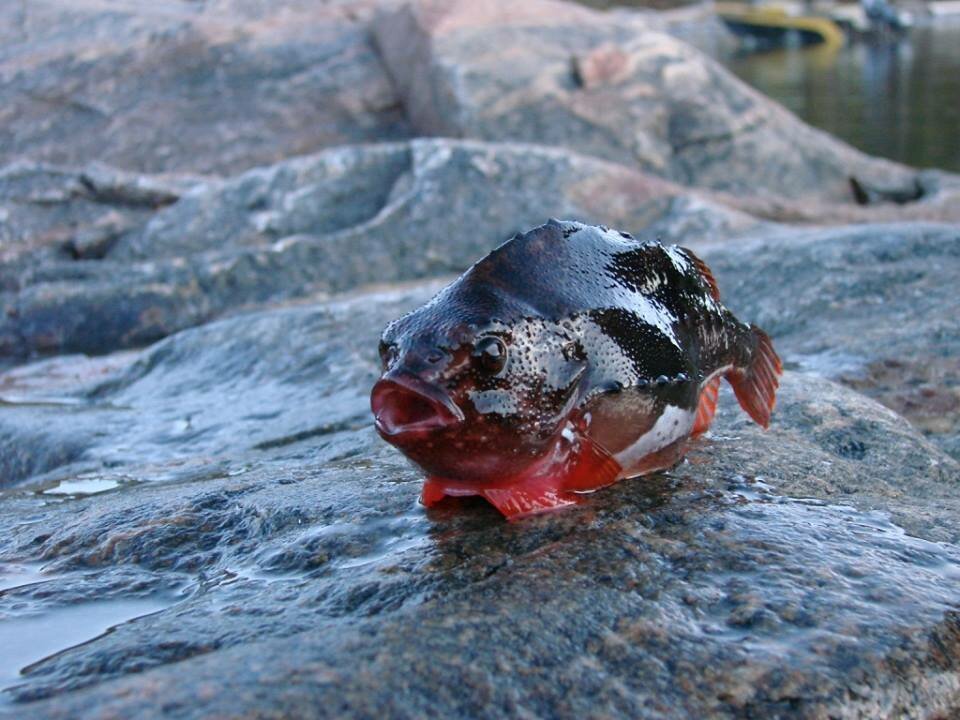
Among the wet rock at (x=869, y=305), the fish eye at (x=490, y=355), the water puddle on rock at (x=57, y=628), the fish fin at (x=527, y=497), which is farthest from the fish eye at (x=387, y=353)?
the wet rock at (x=869, y=305)

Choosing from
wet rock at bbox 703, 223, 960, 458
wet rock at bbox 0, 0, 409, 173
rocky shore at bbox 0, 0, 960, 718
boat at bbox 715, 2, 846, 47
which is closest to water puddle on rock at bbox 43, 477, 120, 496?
rocky shore at bbox 0, 0, 960, 718

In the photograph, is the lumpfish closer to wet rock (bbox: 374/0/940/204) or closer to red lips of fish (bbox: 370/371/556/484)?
red lips of fish (bbox: 370/371/556/484)

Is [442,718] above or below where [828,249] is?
above

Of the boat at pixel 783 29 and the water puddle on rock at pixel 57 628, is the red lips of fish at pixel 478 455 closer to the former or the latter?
the water puddle on rock at pixel 57 628

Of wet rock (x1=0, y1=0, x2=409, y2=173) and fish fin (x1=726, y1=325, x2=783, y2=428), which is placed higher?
fish fin (x1=726, y1=325, x2=783, y2=428)

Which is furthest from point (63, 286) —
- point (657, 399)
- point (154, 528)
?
point (657, 399)

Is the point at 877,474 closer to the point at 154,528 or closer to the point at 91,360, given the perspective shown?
the point at 154,528
